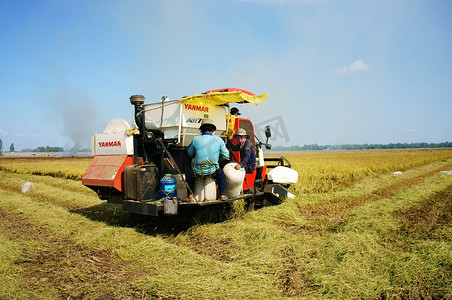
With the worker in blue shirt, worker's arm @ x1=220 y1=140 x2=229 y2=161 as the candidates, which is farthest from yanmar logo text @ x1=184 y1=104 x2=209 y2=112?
worker's arm @ x1=220 y1=140 x2=229 y2=161

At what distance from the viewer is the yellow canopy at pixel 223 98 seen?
6333 mm

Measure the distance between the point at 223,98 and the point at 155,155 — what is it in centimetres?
186

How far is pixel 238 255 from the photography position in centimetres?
504

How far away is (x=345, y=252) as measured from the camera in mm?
4973

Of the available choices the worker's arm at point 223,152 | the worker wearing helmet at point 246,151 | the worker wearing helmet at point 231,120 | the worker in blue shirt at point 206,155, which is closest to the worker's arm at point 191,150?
the worker in blue shirt at point 206,155

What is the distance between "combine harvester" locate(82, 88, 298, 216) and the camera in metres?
6.20

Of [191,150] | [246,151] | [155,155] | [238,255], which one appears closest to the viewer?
[238,255]

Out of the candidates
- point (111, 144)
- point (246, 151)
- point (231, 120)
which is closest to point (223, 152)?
point (246, 151)

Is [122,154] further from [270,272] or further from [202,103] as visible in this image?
[270,272]

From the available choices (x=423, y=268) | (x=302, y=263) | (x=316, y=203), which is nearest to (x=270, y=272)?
(x=302, y=263)

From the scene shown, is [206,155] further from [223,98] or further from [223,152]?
[223,98]

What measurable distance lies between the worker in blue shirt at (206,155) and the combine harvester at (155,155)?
150 mm

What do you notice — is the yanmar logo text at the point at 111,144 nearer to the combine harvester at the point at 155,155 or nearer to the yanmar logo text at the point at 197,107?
the combine harvester at the point at 155,155

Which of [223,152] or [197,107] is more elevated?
[197,107]
